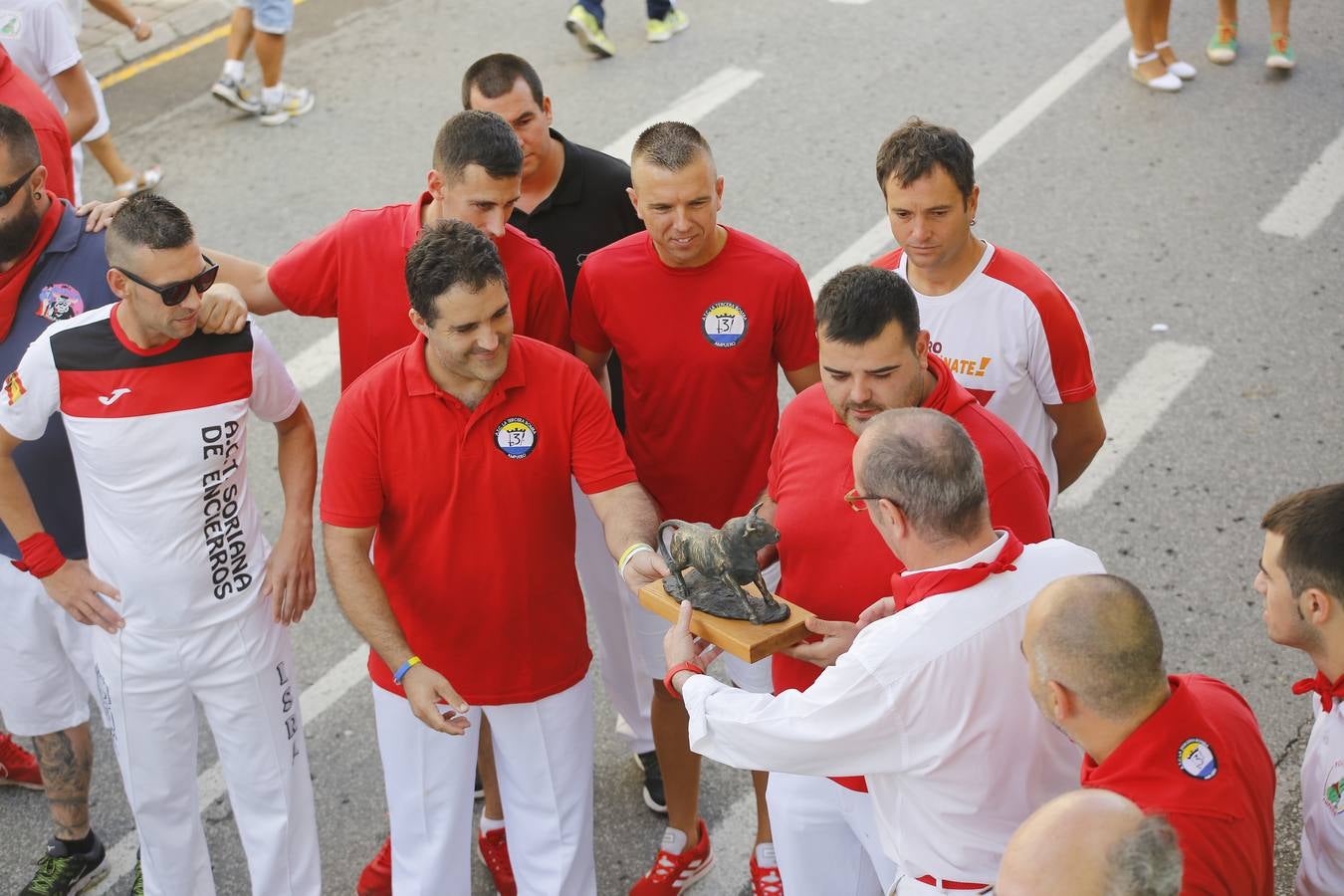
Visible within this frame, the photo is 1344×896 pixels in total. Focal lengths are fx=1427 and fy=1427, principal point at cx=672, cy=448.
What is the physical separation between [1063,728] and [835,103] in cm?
826

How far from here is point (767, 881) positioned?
5027mm

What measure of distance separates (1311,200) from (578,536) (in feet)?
19.8

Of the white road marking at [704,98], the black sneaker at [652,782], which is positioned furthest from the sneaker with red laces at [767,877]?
the white road marking at [704,98]

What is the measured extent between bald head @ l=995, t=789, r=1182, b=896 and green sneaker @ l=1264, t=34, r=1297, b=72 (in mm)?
9268

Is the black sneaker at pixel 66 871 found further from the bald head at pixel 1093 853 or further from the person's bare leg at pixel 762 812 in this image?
the bald head at pixel 1093 853

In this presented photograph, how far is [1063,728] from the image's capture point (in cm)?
304

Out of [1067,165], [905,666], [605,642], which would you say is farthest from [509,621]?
[1067,165]

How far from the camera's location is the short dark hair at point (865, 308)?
3.93 m

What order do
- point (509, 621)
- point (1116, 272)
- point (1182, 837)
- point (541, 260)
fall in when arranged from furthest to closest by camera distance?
point (1116, 272) → point (541, 260) → point (509, 621) → point (1182, 837)

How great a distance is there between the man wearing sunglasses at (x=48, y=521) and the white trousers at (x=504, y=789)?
1379 mm

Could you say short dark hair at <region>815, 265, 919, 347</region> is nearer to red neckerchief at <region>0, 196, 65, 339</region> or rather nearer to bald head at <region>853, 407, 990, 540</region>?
bald head at <region>853, 407, 990, 540</region>

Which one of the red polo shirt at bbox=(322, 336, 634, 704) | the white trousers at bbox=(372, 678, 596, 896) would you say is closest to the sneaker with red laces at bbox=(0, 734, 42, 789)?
the white trousers at bbox=(372, 678, 596, 896)

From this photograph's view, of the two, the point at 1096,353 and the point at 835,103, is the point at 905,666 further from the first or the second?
the point at 835,103

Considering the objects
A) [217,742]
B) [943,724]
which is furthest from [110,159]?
[943,724]
